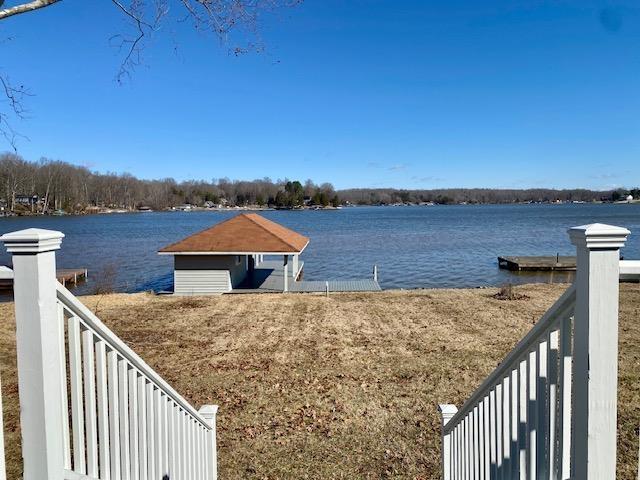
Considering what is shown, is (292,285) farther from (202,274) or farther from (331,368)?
(331,368)

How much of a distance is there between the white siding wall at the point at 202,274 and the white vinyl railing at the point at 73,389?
1696cm

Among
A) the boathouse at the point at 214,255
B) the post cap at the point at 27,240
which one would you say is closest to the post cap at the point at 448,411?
the post cap at the point at 27,240

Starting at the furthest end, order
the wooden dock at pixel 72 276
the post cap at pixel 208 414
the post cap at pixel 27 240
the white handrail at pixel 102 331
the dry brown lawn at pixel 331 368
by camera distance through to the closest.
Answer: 1. the wooden dock at pixel 72 276
2. the dry brown lawn at pixel 331 368
3. the post cap at pixel 208 414
4. the white handrail at pixel 102 331
5. the post cap at pixel 27 240

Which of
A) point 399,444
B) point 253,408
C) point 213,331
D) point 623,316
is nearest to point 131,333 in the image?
point 213,331

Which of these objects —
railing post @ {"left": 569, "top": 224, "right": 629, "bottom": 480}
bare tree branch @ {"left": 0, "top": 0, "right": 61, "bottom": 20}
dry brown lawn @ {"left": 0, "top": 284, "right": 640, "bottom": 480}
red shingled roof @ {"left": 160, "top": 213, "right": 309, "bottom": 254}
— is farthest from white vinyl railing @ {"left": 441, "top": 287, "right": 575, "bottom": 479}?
red shingled roof @ {"left": 160, "top": 213, "right": 309, "bottom": 254}

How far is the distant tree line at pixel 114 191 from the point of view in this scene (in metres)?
92.1

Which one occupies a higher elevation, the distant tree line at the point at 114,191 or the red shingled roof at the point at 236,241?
the distant tree line at the point at 114,191

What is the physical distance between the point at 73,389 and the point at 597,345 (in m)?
2.10

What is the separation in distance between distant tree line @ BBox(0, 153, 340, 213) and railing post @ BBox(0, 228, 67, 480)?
66343 millimetres

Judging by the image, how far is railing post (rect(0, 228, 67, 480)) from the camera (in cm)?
174

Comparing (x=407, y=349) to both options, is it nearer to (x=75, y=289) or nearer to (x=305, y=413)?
(x=305, y=413)

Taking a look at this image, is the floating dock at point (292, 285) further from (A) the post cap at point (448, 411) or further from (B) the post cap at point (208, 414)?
(A) the post cap at point (448, 411)

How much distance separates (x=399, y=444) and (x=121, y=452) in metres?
3.80

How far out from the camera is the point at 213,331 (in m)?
11.4
